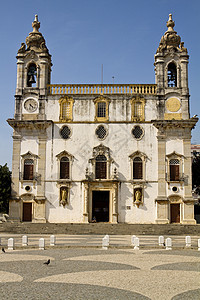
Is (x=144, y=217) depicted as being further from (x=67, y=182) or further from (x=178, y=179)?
(x=67, y=182)

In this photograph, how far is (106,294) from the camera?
10.0 metres

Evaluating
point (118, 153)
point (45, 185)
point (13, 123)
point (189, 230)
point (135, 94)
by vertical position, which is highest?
point (135, 94)

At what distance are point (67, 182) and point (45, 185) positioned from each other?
1.88 m

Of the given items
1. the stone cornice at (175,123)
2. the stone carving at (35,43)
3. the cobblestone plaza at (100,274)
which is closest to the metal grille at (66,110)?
the stone carving at (35,43)

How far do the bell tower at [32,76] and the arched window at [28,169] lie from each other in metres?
3.88

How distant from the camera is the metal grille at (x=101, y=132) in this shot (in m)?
34.9

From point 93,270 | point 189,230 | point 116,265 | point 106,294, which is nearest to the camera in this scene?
point 106,294

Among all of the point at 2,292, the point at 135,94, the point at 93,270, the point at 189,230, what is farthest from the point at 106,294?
the point at 135,94

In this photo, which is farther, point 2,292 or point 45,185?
point 45,185

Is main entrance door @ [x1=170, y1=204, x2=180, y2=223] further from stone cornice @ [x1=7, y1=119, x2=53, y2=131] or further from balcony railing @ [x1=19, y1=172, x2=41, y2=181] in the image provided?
stone cornice @ [x1=7, y1=119, x2=53, y2=131]

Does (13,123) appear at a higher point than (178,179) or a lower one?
higher

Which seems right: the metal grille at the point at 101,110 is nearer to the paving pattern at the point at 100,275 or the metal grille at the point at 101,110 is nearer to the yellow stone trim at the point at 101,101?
the yellow stone trim at the point at 101,101

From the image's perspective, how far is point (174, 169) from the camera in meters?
33.8

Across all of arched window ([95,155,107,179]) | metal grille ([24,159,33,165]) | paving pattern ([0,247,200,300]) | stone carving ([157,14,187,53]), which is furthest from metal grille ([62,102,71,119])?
paving pattern ([0,247,200,300])
